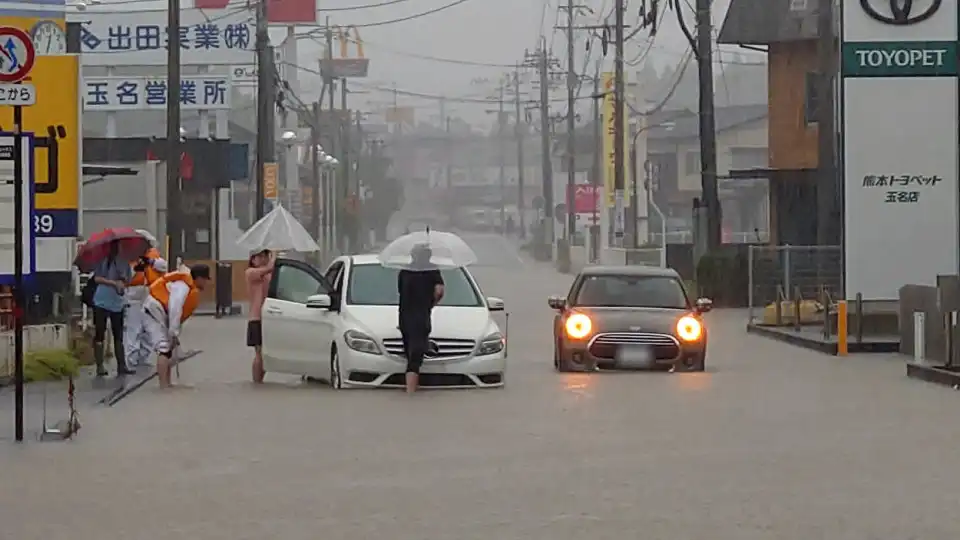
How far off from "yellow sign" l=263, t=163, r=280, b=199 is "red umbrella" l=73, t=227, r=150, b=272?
22828 mm

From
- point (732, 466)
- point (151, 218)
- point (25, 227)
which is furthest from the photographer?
point (151, 218)

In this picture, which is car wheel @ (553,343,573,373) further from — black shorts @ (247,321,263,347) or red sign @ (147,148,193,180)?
red sign @ (147,148,193,180)

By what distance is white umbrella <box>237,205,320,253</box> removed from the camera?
2334 centimetres

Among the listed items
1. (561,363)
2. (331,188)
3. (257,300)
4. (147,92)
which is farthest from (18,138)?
(331,188)

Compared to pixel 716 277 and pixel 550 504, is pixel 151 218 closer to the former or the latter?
→ pixel 716 277

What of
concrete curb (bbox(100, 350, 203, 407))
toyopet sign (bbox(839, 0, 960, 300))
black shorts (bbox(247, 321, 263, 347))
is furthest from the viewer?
toyopet sign (bbox(839, 0, 960, 300))

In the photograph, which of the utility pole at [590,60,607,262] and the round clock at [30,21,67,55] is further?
the utility pole at [590,60,607,262]

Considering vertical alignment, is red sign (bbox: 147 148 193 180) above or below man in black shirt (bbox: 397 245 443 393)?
above

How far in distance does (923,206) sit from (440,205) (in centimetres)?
15293

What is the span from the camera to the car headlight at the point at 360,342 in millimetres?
19016

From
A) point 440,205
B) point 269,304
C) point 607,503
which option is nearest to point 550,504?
point 607,503

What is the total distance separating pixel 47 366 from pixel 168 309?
1.81 metres

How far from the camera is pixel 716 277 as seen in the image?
43.2 meters

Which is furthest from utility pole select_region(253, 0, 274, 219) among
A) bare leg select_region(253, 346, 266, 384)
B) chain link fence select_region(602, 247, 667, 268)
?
bare leg select_region(253, 346, 266, 384)
